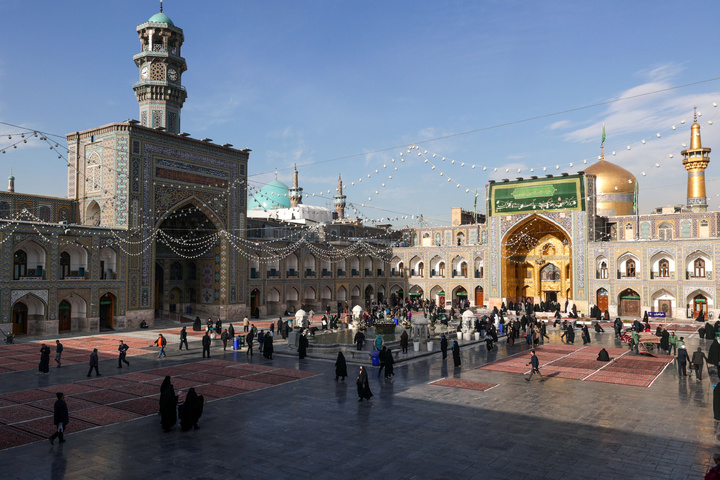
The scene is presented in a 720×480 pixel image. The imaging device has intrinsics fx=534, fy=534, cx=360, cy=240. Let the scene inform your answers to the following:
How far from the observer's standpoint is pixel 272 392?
14.9m

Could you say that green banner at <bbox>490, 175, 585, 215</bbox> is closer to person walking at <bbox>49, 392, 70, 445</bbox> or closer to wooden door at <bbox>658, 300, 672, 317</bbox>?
wooden door at <bbox>658, 300, 672, 317</bbox>

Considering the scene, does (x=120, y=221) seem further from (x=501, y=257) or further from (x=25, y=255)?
(x=501, y=257)

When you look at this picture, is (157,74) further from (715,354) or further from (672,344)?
(715,354)

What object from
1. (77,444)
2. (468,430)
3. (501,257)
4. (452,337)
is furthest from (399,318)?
(77,444)

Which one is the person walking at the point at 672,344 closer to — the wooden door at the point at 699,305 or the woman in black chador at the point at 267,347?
the woman in black chador at the point at 267,347

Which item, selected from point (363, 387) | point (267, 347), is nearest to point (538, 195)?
point (267, 347)

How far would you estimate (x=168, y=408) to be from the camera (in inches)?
442

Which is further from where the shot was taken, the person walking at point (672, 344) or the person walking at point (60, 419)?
the person walking at point (672, 344)

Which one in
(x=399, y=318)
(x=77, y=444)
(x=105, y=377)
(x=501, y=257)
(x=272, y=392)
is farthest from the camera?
(x=501, y=257)

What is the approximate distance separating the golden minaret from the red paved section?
42513 mm

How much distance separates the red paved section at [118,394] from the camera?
1161cm

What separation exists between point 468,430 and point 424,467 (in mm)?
2411

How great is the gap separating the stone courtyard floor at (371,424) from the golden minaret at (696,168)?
3398cm

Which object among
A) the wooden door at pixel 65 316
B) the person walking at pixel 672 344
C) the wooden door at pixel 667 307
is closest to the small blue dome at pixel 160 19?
the wooden door at pixel 65 316
